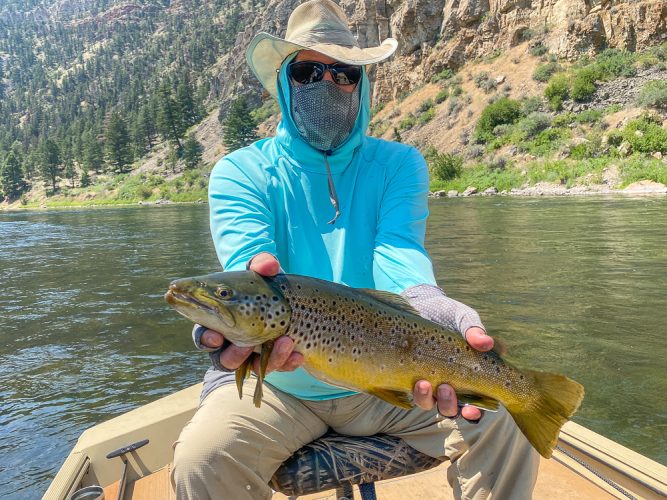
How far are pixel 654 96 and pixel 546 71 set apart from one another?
11.2 m

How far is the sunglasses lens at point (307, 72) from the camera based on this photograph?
10.0 ft

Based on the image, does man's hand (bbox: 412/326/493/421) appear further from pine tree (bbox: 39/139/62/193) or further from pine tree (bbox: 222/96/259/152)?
pine tree (bbox: 39/139/62/193)

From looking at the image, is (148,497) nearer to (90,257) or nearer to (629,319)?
(629,319)

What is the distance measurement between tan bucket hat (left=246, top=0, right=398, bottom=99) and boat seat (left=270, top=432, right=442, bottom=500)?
193 cm

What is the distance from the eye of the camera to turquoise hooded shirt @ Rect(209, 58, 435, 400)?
2.51 meters

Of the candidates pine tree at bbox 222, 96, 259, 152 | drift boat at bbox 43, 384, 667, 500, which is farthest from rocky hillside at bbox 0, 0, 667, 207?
drift boat at bbox 43, 384, 667, 500

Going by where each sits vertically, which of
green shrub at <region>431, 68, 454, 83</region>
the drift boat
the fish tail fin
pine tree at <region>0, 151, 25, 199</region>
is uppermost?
green shrub at <region>431, 68, 454, 83</region>

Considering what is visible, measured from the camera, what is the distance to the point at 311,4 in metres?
3.07

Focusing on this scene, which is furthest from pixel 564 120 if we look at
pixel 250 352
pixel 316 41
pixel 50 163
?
pixel 50 163

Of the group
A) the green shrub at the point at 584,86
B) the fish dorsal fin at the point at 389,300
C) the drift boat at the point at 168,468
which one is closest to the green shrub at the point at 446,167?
the green shrub at the point at 584,86

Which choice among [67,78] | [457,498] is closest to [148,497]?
A: [457,498]

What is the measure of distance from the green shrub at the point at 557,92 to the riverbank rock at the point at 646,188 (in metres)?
11.8

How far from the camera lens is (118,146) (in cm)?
9000

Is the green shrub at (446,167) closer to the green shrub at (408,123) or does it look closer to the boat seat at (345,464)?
the green shrub at (408,123)
